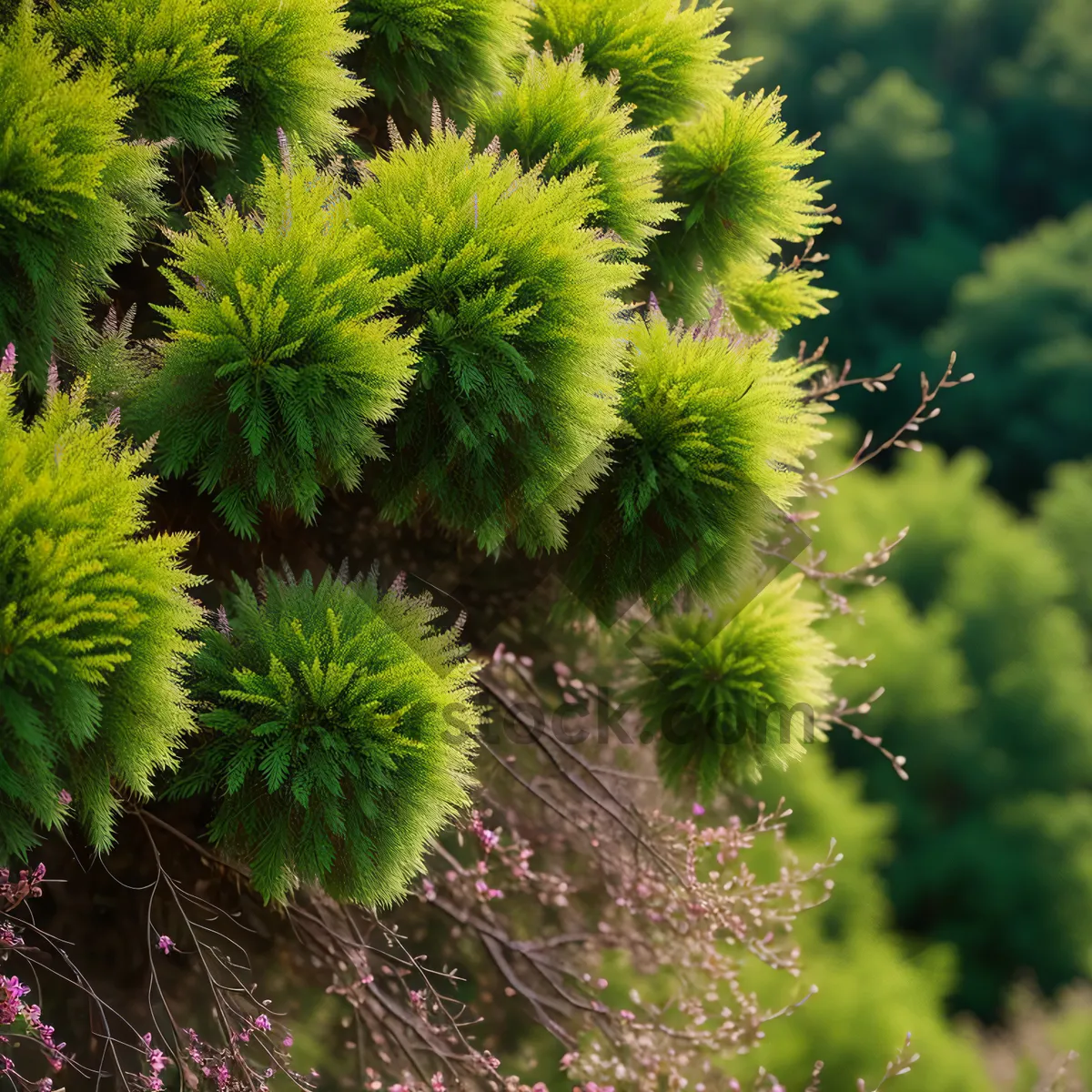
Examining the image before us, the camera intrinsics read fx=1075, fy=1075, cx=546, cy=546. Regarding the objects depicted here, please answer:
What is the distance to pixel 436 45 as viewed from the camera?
2.49 m

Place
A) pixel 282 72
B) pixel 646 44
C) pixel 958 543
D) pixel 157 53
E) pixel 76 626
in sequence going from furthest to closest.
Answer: pixel 958 543 → pixel 646 44 → pixel 282 72 → pixel 157 53 → pixel 76 626

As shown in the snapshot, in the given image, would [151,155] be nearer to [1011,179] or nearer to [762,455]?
[762,455]

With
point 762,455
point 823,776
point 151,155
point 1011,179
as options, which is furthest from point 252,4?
point 1011,179

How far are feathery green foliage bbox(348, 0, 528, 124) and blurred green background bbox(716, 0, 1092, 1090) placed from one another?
4.62 m

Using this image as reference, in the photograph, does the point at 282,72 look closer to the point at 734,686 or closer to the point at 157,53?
the point at 157,53

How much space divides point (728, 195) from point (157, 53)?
4.54ft

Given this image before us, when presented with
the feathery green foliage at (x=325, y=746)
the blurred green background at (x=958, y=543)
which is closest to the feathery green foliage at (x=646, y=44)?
the feathery green foliage at (x=325, y=746)

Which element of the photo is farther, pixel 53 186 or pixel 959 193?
pixel 959 193

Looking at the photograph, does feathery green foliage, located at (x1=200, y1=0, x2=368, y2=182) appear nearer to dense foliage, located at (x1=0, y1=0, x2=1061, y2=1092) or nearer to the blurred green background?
dense foliage, located at (x1=0, y1=0, x2=1061, y2=1092)

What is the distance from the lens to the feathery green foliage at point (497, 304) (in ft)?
6.77

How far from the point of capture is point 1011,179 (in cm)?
1903

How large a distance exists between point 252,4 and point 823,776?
8.36 m

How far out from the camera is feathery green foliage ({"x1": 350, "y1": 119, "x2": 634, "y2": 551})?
6.77 ft

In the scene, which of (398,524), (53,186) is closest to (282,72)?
(53,186)
